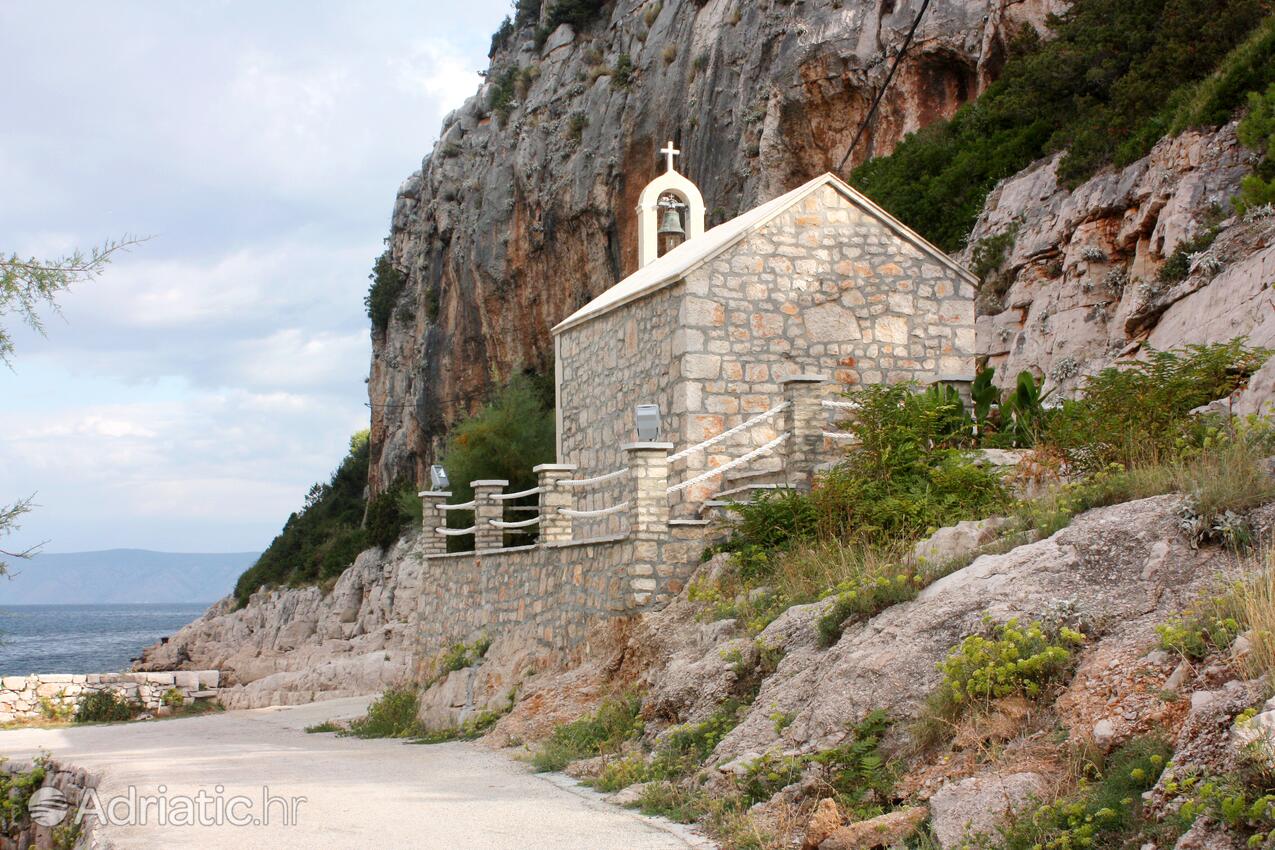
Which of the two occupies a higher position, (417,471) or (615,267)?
(615,267)

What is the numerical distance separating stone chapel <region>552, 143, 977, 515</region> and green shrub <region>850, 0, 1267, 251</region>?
6.02m

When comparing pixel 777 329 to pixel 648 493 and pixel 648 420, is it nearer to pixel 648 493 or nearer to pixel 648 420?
pixel 648 420

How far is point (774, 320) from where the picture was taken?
15.2 meters

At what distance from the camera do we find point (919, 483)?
11.8 metres

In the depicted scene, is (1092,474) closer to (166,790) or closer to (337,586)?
(166,790)

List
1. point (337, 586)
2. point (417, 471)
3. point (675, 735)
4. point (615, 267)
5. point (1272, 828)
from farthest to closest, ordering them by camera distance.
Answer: point (417, 471), point (337, 586), point (615, 267), point (675, 735), point (1272, 828)

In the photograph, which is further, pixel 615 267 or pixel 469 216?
pixel 469 216

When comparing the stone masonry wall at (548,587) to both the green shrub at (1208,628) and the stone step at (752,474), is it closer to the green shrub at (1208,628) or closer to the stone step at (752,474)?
the stone step at (752,474)

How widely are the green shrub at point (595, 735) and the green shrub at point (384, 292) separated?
45553mm

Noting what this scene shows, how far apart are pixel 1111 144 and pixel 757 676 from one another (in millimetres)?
14486

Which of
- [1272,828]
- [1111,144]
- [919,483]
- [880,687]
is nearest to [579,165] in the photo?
[1111,144]

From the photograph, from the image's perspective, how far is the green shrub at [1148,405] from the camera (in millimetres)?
10711

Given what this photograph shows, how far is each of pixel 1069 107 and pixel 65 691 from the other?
21.9 meters

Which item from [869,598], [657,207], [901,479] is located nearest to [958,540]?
[869,598]
